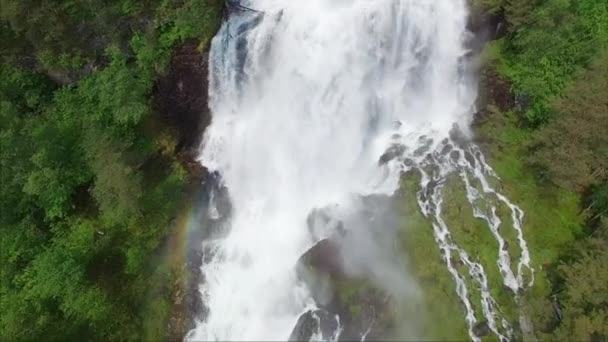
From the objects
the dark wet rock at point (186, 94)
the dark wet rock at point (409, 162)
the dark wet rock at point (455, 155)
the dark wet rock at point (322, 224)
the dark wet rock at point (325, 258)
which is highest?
the dark wet rock at point (186, 94)

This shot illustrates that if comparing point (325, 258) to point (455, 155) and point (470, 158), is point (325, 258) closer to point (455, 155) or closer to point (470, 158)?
point (455, 155)

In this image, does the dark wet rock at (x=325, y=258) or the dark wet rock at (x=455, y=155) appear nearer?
the dark wet rock at (x=325, y=258)

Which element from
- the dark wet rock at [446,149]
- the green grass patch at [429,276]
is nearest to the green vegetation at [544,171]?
the green grass patch at [429,276]

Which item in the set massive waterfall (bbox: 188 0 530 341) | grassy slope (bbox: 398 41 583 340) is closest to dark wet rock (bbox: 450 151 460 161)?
massive waterfall (bbox: 188 0 530 341)

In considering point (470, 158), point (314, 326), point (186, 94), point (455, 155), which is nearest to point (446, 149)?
point (455, 155)

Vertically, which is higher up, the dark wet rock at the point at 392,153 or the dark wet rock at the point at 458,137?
the dark wet rock at the point at 458,137

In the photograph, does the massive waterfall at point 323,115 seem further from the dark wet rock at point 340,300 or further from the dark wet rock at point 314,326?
the dark wet rock at point 314,326
